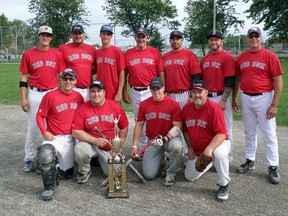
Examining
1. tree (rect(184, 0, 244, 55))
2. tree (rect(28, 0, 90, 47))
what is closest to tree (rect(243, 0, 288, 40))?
tree (rect(184, 0, 244, 55))

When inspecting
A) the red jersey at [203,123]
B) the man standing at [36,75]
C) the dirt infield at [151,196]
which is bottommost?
the dirt infield at [151,196]

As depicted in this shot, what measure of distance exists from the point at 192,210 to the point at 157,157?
1247mm

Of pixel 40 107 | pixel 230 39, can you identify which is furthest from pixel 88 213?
pixel 230 39

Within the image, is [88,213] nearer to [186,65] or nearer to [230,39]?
[186,65]

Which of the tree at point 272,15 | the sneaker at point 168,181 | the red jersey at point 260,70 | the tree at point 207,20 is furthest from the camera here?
the tree at point 207,20

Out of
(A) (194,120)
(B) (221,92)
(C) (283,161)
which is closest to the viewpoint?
(A) (194,120)

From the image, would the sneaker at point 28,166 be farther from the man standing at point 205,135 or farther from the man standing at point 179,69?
the man standing at point 179,69

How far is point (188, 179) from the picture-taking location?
4551mm

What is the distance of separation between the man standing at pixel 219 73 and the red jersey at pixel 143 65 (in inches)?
33.5

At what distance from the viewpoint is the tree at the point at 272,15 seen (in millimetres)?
36531

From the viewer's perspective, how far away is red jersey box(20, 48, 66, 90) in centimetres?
480

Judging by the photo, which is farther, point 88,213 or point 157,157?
point 157,157

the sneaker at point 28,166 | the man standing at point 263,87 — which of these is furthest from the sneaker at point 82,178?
the man standing at point 263,87

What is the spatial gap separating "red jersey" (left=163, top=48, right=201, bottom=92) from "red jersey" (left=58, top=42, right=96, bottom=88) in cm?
130
